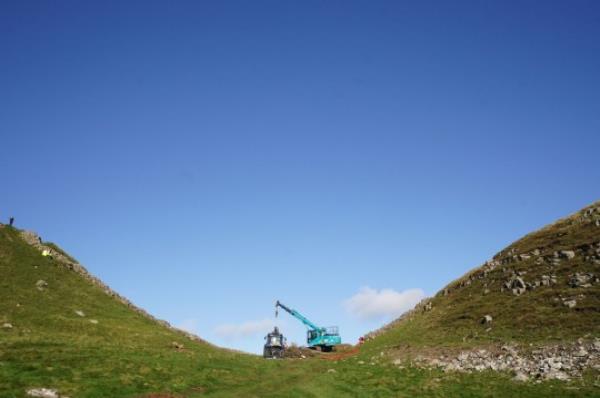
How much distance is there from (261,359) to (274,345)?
1377 cm

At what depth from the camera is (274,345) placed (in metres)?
75.2

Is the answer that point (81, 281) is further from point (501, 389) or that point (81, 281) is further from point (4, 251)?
point (501, 389)

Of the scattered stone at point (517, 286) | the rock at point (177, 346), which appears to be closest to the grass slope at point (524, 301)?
the scattered stone at point (517, 286)

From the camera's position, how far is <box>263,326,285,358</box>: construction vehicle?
245 feet

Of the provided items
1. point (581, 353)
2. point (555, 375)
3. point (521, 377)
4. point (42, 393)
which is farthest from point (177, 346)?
point (581, 353)

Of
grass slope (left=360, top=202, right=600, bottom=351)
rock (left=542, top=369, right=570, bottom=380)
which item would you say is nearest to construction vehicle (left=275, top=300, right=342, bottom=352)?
grass slope (left=360, top=202, right=600, bottom=351)

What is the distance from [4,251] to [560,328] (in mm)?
77404

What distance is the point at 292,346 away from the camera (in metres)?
85.2

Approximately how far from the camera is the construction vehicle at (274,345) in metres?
74.6

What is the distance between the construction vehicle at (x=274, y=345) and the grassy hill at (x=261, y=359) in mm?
8926

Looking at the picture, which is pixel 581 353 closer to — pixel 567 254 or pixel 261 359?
pixel 567 254

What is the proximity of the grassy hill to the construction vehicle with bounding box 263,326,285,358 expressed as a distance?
29.3 feet

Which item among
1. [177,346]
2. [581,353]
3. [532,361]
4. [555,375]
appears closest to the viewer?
[555,375]

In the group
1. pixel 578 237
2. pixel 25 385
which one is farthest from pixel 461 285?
pixel 25 385
